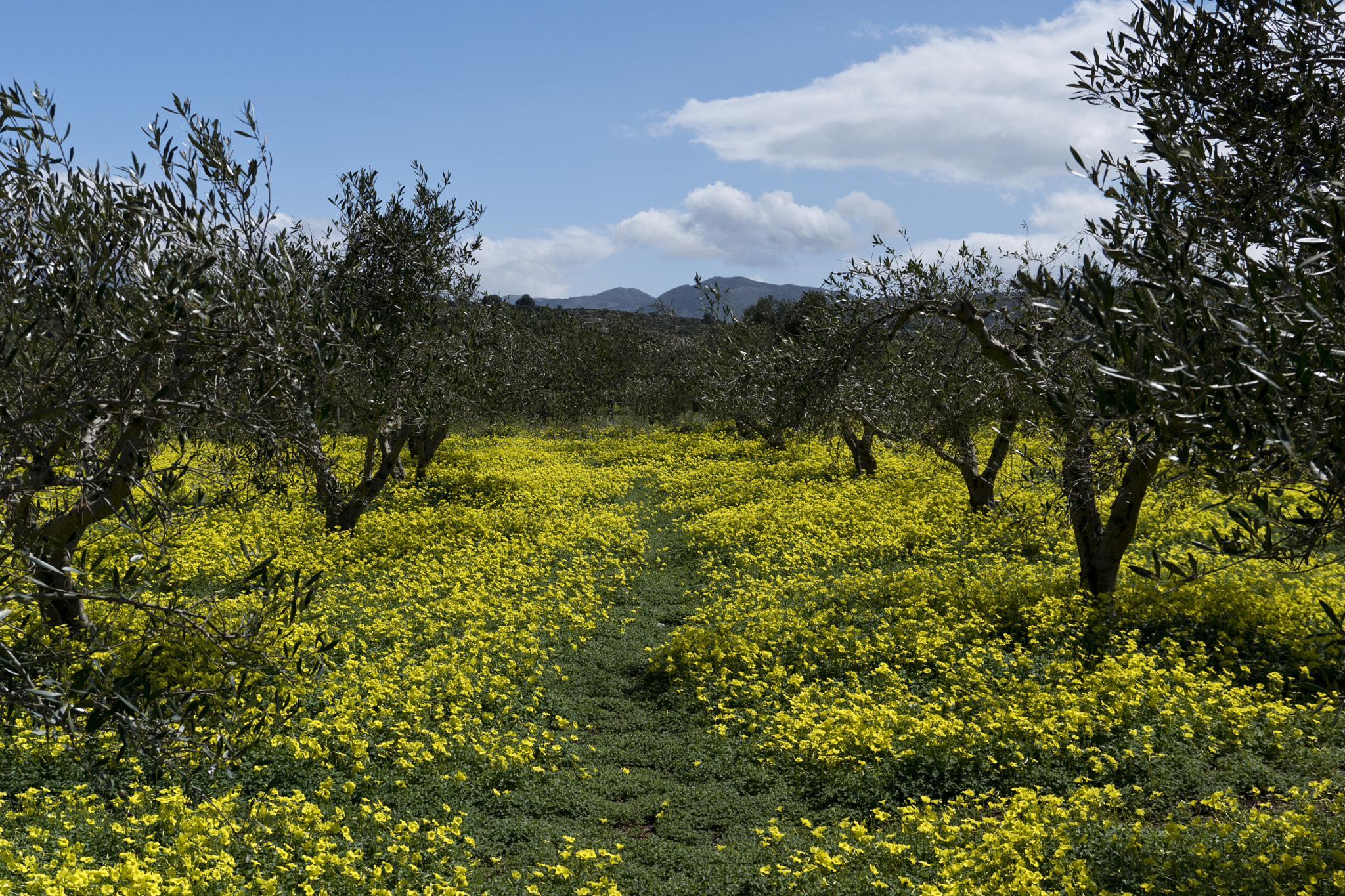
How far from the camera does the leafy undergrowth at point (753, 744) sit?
6543 mm

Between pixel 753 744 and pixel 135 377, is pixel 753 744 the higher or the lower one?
the lower one

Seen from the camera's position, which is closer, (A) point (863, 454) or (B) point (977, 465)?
(B) point (977, 465)

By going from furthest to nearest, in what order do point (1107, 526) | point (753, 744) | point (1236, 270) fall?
1. point (1107, 526)
2. point (753, 744)
3. point (1236, 270)

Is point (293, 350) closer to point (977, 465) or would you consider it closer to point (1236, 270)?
point (1236, 270)

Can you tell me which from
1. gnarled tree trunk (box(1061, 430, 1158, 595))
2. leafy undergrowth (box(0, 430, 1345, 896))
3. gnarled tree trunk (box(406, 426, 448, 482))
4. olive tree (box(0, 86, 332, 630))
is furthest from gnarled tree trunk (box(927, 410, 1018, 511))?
olive tree (box(0, 86, 332, 630))

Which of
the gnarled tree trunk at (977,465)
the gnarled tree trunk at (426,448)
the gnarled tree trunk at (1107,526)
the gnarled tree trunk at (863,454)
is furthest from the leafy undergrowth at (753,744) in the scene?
the gnarled tree trunk at (863,454)

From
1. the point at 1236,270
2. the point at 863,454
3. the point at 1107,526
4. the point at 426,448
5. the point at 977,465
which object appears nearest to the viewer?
the point at 1236,270

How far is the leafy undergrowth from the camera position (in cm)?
654

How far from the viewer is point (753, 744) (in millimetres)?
9609

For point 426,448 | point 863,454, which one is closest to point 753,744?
point 863,454

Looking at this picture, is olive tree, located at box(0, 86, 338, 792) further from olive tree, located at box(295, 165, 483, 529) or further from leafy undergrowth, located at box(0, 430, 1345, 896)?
olive tree, located at box(295, 165, 483, 529)

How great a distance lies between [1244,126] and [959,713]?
→ 6.77 meters

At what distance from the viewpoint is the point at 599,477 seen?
2848cm

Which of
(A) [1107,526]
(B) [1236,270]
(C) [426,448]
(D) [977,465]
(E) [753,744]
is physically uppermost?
(B) [1236,270]
